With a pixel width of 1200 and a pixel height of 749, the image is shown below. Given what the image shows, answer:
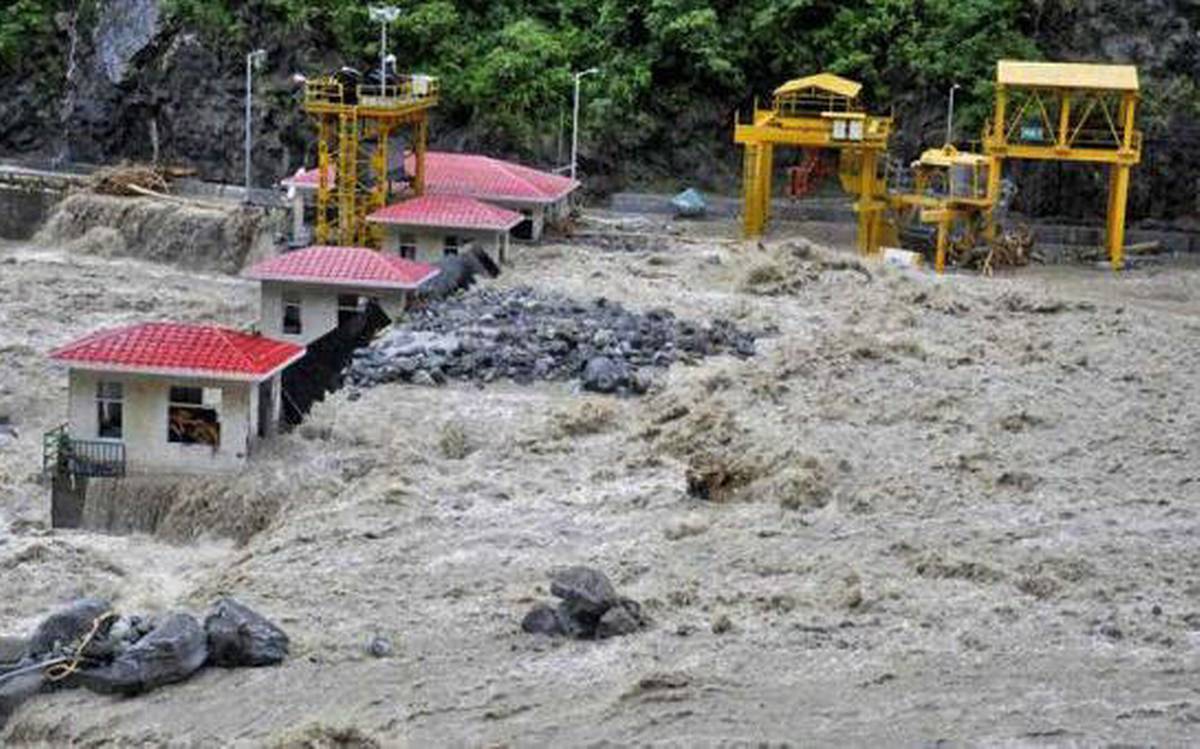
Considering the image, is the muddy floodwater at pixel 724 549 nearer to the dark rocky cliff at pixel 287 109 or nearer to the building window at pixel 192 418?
the building window at pixel 192 418

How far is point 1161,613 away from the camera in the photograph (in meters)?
22.3

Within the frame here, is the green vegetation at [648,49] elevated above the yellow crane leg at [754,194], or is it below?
above

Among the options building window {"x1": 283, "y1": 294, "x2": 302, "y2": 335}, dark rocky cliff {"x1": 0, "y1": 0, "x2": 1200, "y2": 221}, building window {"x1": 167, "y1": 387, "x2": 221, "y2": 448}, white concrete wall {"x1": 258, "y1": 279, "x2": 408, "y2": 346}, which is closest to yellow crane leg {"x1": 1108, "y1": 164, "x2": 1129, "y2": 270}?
dark rocky cliff {"x1": 0, "y1": 0, "x2": 1200, "y2": 221}

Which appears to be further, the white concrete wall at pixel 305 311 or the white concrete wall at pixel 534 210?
the white concrete wall at pixel 534 210

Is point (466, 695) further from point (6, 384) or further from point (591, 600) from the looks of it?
point (6, 384)

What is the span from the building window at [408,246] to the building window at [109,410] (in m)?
18.4

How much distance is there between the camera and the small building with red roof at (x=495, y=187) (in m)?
48.9

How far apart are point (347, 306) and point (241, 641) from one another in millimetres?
18128

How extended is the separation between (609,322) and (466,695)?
1922cm

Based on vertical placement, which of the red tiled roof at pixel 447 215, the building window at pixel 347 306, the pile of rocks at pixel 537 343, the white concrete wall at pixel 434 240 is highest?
the red tiled roof at pixel 447 215

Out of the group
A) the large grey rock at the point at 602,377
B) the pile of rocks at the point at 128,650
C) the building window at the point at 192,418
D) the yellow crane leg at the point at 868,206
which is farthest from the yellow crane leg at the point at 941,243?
the pile of rocks at the point at 128,650

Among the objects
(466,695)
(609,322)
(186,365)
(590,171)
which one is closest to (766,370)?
(609,322)

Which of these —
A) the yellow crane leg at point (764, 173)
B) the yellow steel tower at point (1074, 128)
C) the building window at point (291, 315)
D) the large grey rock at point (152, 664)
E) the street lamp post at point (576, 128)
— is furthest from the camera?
the street lamp post at point (576, 128)

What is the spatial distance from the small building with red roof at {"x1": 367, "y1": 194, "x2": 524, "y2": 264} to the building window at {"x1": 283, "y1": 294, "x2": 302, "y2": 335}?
23.7 feet
